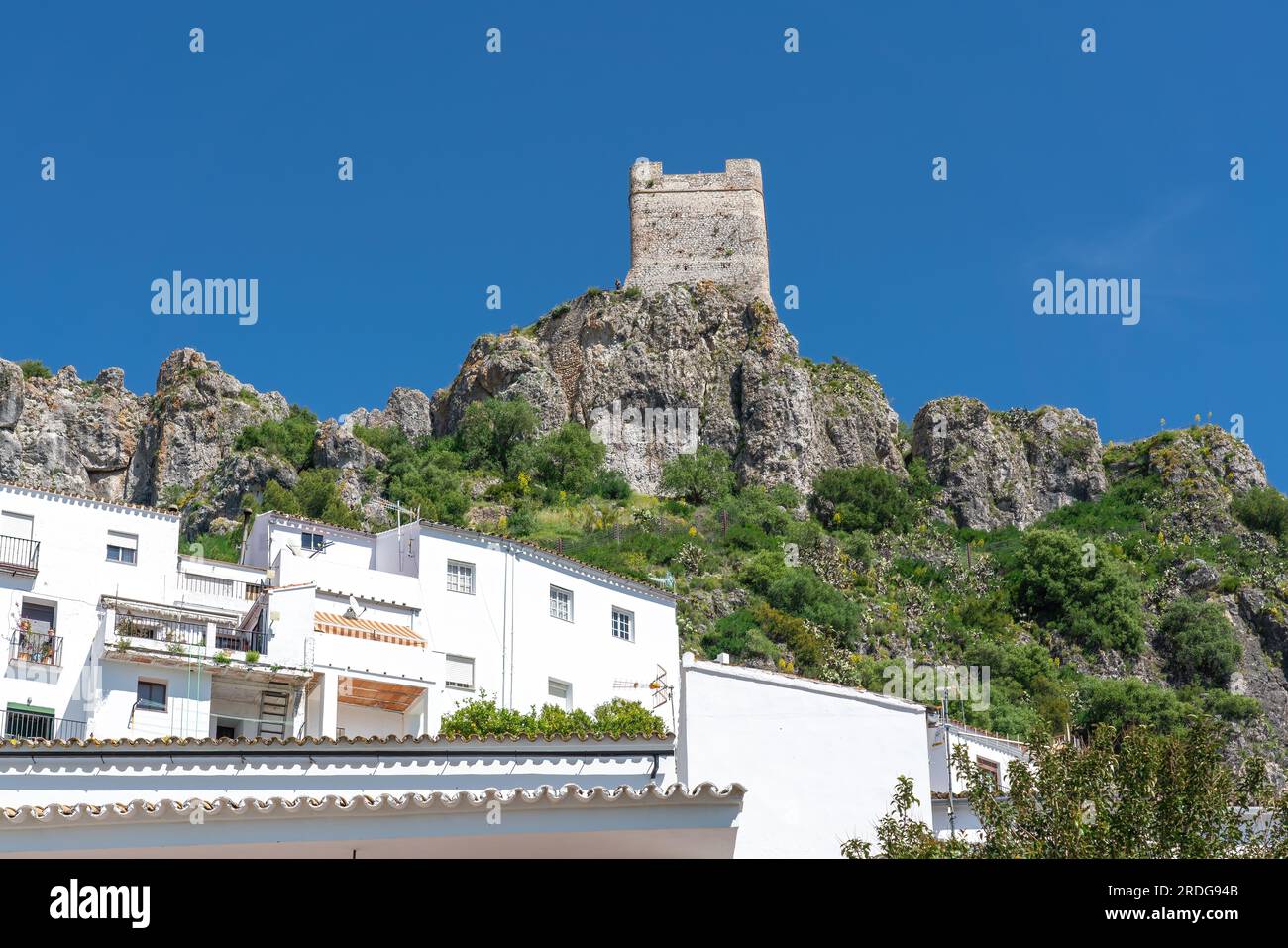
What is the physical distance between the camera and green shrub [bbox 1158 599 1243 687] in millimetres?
62281

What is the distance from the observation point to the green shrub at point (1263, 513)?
7356 cm

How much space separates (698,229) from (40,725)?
56545 mm

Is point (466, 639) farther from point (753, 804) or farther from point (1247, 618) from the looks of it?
point (1247, 618)

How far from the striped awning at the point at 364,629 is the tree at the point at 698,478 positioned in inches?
1420

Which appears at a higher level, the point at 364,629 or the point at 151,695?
the point at 364,629

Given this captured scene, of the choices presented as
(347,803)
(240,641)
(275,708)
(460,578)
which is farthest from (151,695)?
(347,803)

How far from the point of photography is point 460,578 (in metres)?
42.3

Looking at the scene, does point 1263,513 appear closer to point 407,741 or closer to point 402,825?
point 407,741

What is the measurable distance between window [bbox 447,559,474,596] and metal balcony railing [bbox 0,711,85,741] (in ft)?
31.0

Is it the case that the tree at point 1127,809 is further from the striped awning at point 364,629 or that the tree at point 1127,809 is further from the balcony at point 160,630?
the balcony at point 160,630

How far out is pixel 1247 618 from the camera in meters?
66.5

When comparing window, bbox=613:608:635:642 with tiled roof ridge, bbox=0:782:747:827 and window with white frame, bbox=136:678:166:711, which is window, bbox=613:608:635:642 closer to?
window with white frame, bbox=136:678:166:711

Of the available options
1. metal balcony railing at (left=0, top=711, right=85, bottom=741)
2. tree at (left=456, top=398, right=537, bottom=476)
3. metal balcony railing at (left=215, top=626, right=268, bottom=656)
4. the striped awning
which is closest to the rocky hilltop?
tree at (left=456, top=398, right=537, bottom=476)
